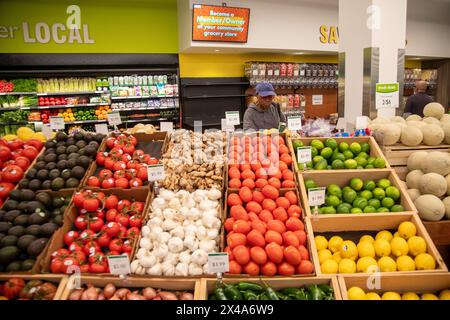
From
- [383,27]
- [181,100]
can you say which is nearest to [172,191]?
[383,27]

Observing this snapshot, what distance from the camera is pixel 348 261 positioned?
6.57 ft

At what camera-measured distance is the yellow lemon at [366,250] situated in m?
2.08

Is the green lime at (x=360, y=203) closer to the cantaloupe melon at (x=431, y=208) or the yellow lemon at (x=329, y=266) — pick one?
the cantaloupe melon at (x=431, y=208)

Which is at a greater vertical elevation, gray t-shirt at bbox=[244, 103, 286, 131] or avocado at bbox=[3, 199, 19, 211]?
gray t-shirt at bbox=[244, 103, 286, 131]

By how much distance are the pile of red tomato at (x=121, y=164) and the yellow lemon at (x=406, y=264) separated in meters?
1.97

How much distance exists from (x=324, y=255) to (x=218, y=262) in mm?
727

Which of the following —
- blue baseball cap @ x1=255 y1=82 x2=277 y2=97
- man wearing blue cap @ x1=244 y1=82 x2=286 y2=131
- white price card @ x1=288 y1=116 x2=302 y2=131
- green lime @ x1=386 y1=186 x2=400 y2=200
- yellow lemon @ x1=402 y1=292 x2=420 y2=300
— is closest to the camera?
yellow lemon @ x1=402 y1=292 x2=420 y2=300

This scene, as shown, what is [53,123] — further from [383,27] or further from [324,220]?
[383,27]

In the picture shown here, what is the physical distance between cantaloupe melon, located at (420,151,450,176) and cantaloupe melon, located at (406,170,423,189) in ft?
0.23

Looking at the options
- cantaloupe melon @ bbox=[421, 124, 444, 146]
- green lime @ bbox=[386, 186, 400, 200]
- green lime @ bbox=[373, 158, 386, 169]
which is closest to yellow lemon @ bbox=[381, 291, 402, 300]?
green lime @ bbox=[386, 186, 400, 200]

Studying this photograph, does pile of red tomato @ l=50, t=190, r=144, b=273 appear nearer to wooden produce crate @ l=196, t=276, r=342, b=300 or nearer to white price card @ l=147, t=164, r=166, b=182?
white price card @ l=147, t=164, r=166, b=182

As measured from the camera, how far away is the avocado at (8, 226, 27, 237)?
6.72 feet

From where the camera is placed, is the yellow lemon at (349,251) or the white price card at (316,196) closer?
the yellow lemon at (349,251)

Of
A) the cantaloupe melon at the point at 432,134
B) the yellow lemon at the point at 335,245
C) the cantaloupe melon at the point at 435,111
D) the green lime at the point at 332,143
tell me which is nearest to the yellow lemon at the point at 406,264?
the yellow lemon at the point at 335,245
